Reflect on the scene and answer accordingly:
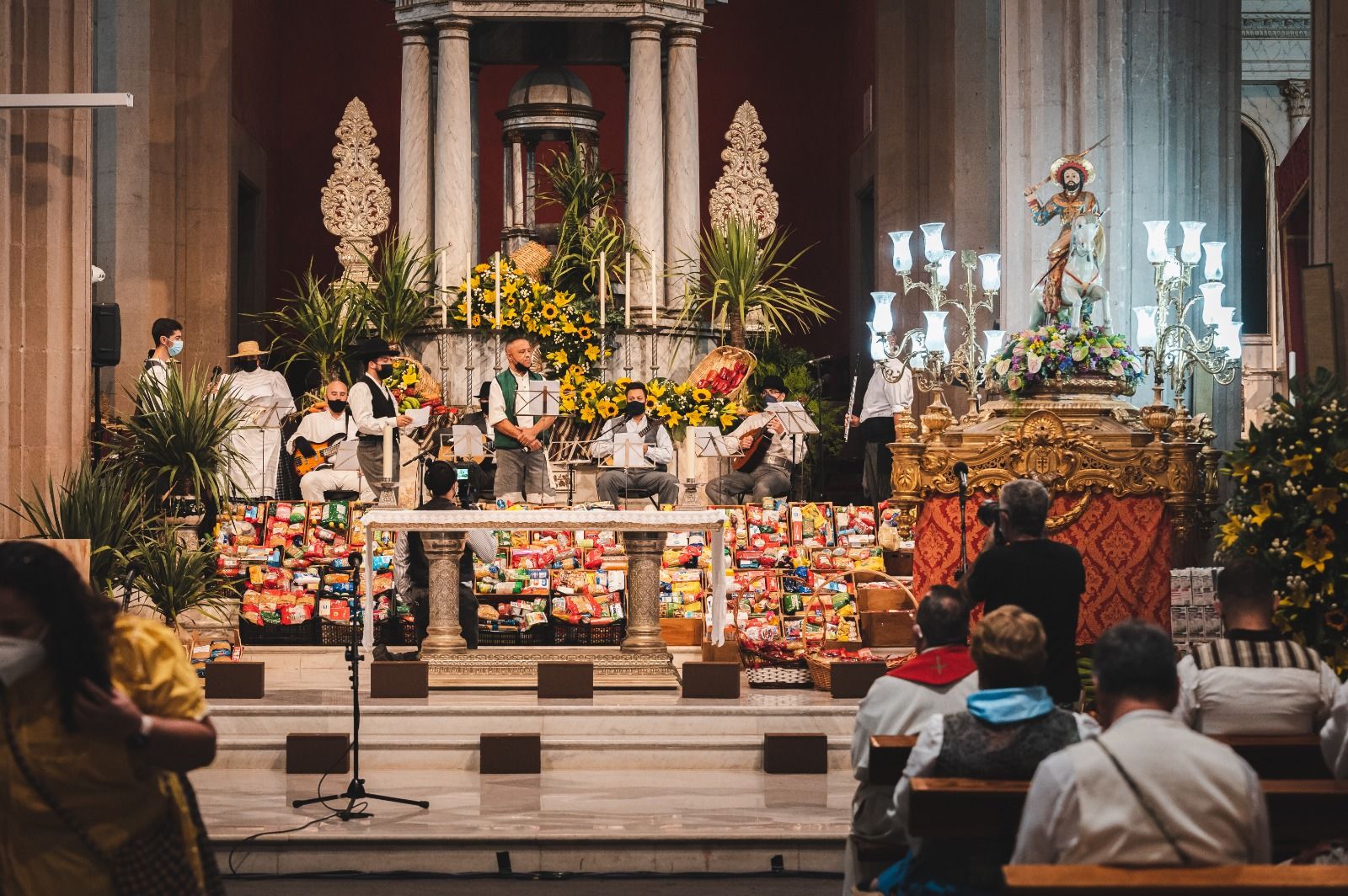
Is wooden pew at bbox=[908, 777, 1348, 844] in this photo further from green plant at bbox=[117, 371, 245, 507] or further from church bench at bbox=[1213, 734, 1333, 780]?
green plant at bbox=[117, 371, 245, 507]

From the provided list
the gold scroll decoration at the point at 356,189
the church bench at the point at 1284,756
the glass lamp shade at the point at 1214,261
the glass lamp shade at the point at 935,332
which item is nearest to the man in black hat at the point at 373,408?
the glass lamp shade at the point at 935,332

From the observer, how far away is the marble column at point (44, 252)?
39.4 ft

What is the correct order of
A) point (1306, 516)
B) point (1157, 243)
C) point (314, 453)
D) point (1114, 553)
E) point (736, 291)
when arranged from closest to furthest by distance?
point (1306, 516) → point (1114, 553) → point (1157, 243) → point (314, 453) → point (736, 291)

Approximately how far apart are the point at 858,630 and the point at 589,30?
9.12 metres

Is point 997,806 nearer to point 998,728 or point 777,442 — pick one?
point 998,728

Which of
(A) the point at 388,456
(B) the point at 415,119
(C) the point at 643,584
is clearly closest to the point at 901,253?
(C) the point at 643,584

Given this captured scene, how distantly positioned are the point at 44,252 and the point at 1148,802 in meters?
Answer: 10.2

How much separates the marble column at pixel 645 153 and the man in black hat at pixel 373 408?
369cm

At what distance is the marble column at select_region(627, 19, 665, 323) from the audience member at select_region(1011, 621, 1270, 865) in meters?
13.3

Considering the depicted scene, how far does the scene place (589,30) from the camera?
19.0m

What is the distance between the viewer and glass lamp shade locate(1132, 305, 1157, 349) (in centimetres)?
A: 1170

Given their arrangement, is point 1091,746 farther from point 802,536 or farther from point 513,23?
point 513,23

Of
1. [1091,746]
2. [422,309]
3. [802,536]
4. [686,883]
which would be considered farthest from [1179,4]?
[1091,746]

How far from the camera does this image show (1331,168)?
858 centimetres
